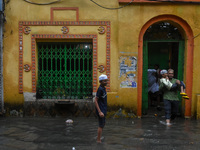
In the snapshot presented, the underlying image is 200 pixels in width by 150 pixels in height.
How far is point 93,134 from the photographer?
18.3 feet

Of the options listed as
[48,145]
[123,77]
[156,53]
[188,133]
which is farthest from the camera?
[156,53]

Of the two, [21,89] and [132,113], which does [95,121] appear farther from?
[21,89]

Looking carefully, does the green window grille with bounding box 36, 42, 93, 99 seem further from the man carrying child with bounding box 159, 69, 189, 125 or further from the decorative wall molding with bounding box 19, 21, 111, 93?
the man carrying child with bounding box 159, 69, 189, 125

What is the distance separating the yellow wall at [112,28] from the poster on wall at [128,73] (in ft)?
0.31

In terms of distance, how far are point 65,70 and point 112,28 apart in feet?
6.56

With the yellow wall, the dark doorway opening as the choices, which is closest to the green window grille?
the yellow wall

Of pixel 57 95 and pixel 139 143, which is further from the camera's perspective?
pixel 57 95

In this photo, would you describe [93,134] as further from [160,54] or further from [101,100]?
[160,54]

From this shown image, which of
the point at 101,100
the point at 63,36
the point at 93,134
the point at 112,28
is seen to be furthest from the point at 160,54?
the point at 101,100

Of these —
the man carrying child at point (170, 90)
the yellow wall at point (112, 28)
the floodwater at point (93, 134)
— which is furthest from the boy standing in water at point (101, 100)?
the yellow wall at point (112, 28)

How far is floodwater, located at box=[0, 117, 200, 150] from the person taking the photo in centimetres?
468

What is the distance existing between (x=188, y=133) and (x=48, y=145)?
3328 mm

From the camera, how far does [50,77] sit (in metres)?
7.58

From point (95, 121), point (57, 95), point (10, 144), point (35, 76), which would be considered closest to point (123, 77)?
point (95, 121)
